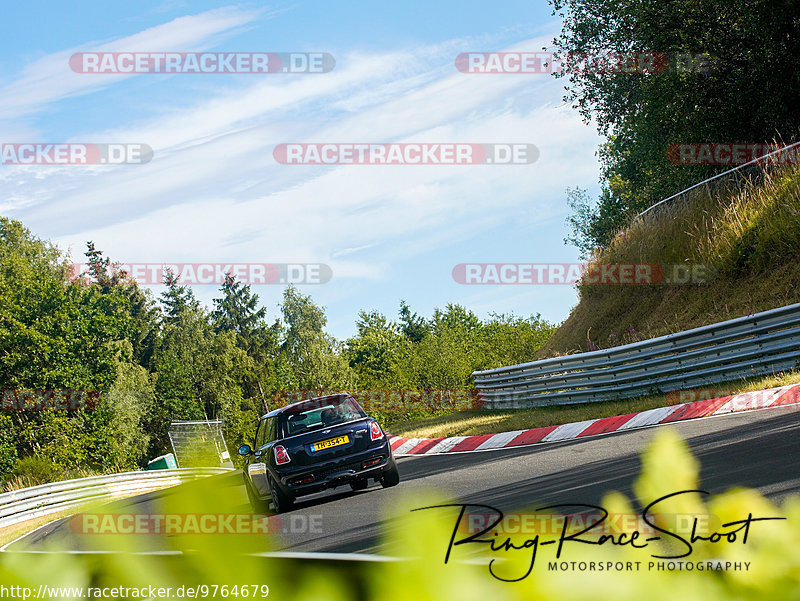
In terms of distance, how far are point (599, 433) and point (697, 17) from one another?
1303 cm

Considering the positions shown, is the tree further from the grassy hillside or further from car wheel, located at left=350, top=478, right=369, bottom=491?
car wheel, located at left=350, top=478, right=369, bottom=491

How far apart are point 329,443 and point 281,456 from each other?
0.67 metres

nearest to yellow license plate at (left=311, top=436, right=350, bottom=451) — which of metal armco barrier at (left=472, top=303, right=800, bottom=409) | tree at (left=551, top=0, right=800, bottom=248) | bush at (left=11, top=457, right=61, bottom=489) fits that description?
metal armco barrier at (left=472, top=303, right=800, bottom=409)

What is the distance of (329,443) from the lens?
11414 millimetres

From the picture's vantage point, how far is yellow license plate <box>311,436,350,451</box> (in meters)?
11.4

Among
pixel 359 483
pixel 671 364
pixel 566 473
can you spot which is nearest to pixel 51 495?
pixel 359 483

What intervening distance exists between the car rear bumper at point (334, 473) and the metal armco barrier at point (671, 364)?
247 inches

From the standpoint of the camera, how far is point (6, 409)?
53.4 m

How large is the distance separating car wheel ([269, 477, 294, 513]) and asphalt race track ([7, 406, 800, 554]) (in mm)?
200

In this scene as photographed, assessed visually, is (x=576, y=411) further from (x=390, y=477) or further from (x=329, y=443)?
(x=329, y=443)

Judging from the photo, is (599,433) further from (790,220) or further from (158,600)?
(158,600)

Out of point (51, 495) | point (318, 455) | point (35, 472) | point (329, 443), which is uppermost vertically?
point (329, 443)

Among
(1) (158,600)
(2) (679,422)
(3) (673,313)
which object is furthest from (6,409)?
(1) (158,600)

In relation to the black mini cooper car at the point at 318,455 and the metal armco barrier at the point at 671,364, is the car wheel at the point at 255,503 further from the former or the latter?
the metal armco barrier at the point at 671,364
